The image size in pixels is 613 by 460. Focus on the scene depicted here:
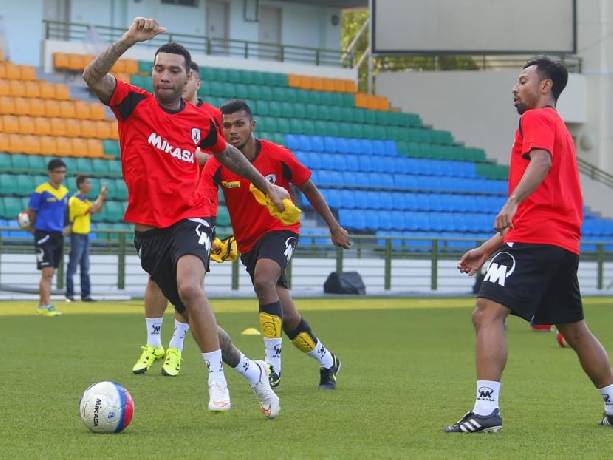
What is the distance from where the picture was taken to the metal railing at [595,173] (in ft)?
129

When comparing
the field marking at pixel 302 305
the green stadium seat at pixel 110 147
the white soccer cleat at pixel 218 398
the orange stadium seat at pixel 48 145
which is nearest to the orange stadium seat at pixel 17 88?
the orange stadium seat at pixel 48 145

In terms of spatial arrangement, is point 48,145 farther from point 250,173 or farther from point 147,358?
point 250,173

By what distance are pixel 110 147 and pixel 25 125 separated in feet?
6.54

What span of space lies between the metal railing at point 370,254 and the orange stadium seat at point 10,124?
424 cm

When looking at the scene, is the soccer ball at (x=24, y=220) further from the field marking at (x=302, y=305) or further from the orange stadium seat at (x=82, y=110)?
the orange stadium seat at (x=82, y=110)

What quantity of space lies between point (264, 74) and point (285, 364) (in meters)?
25.8

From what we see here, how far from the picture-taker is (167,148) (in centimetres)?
820

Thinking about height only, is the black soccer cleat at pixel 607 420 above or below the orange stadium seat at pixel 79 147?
below

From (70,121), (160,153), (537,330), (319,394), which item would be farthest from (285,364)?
(70,121)

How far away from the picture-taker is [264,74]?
124 ft

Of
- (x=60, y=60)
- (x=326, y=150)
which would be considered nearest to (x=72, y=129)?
(x=60, y=60)

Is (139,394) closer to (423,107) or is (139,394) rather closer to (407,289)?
(407,289)

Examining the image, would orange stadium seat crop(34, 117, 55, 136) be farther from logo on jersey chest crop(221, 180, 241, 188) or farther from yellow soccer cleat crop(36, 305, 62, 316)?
logo on jersey chest crop(221, 180, 241, 188)

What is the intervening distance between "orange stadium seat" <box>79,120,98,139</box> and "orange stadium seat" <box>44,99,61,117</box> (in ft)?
1.91
